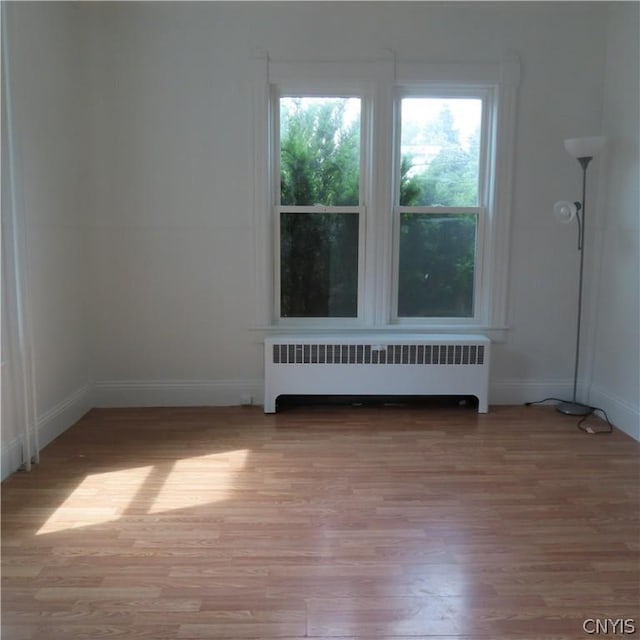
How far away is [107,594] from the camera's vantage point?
203cm

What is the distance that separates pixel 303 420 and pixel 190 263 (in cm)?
137

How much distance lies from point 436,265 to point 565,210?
3.11 feet

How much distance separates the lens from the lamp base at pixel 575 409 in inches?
159

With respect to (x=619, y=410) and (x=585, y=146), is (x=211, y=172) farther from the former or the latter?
(x=619, y=410)

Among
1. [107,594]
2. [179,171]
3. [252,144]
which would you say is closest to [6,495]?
[107,594]

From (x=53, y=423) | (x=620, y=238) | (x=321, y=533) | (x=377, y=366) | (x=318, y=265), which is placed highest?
(x=620, y=238)

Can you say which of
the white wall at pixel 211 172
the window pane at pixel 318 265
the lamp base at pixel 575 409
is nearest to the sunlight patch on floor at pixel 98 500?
the white wall at pixel 211 172

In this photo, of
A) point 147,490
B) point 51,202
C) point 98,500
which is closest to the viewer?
point 98,500

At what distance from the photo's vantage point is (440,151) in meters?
4.18

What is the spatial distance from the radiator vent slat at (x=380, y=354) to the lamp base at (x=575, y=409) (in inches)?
26.6

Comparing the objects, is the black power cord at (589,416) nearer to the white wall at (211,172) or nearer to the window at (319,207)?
the white wall at (211,172)

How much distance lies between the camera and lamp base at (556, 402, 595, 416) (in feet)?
13.3

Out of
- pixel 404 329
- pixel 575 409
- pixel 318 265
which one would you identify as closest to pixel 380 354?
pixel 404 329

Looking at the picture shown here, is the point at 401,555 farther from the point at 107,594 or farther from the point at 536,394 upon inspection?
the point at 536,394
